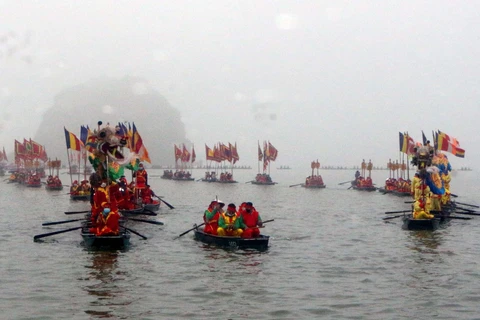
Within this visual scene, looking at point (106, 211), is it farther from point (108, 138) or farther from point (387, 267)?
point (387, 267)

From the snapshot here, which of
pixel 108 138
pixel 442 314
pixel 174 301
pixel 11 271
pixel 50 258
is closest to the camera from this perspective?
pixel 442 314

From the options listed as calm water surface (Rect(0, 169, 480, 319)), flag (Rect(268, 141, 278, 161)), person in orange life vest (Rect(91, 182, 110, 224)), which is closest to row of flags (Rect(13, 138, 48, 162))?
flag (Rect(268, 141, 278, 161))

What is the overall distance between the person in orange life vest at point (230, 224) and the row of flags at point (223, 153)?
70421 mm

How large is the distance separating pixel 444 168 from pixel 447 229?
7061 millimetres

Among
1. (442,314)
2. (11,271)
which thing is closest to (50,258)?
(11,271)

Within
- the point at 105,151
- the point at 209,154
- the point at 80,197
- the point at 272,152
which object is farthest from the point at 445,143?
the point at 209,154

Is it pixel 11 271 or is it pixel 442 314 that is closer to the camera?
pixel 442 314

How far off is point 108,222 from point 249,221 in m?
5.66

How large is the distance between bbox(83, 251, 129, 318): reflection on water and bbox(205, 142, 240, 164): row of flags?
71.8 m

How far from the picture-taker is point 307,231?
3331 cm

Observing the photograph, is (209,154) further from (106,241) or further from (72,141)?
(106,241)

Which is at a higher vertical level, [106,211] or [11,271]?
[106,211]

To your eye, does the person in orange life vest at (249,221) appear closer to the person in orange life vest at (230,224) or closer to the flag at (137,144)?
the person in orange life vest at (230,224)

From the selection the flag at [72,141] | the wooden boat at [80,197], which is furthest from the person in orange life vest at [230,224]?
the wooden boat at [80,197]
